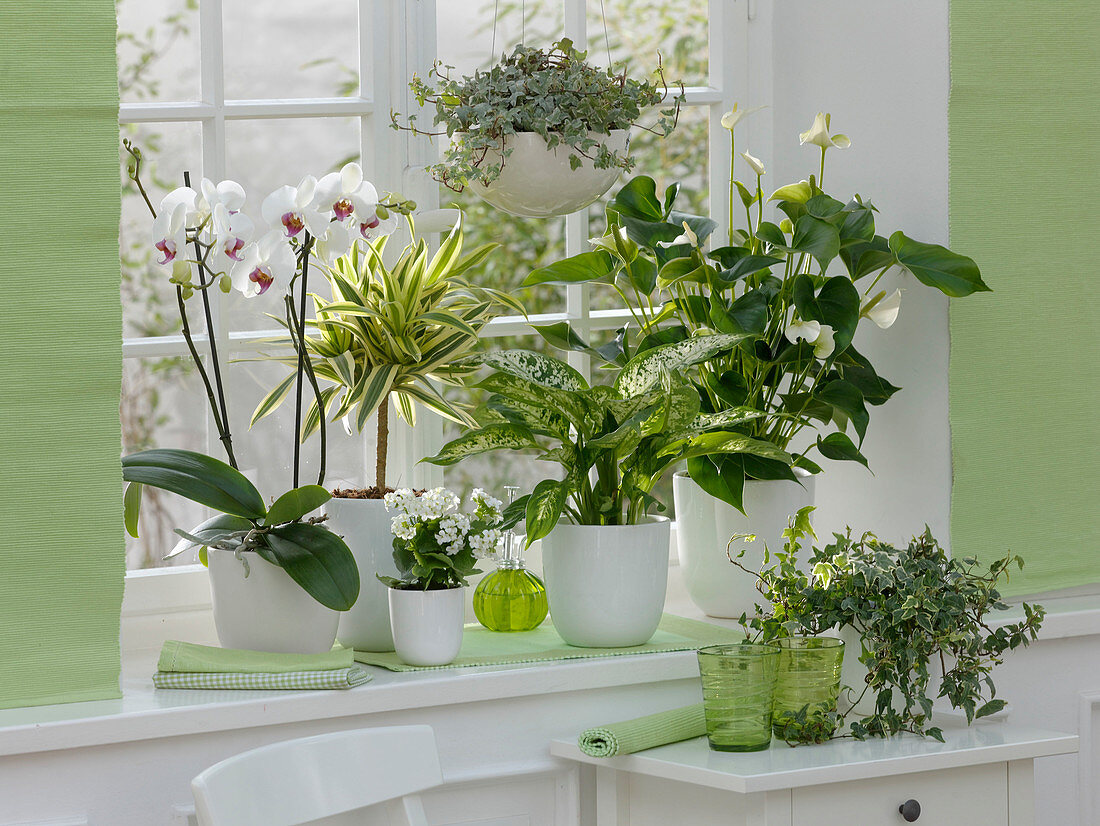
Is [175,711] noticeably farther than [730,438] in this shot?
No

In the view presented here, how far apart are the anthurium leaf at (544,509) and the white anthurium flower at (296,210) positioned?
1.58ft

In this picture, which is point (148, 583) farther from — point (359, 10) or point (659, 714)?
point (359, 10)

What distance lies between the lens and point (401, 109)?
7.15 ft

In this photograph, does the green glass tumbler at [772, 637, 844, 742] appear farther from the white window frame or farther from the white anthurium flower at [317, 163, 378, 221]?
the white anthurium flower at [317, 163, 378, 221]

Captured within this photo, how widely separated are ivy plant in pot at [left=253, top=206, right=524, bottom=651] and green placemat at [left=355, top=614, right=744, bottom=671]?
12 cm

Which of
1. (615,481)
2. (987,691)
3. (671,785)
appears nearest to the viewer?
(671,785)

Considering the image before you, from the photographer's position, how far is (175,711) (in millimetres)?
1628

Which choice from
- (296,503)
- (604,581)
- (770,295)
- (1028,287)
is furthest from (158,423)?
(1028,287)

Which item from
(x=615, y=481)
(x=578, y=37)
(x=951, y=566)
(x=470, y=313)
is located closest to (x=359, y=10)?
(x=578, y=37)

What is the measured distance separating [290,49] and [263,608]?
94 centimetres

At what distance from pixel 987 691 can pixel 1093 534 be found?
35 cm

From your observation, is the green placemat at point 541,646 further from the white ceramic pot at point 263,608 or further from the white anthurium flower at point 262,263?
the white anthurium flower at point 262,263

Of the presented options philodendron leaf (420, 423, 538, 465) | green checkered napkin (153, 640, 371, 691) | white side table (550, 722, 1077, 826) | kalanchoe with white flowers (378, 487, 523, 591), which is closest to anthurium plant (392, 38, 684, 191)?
philodendron leaf (420, 423, 538, 465)

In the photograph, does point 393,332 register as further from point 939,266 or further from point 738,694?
point 939,266
